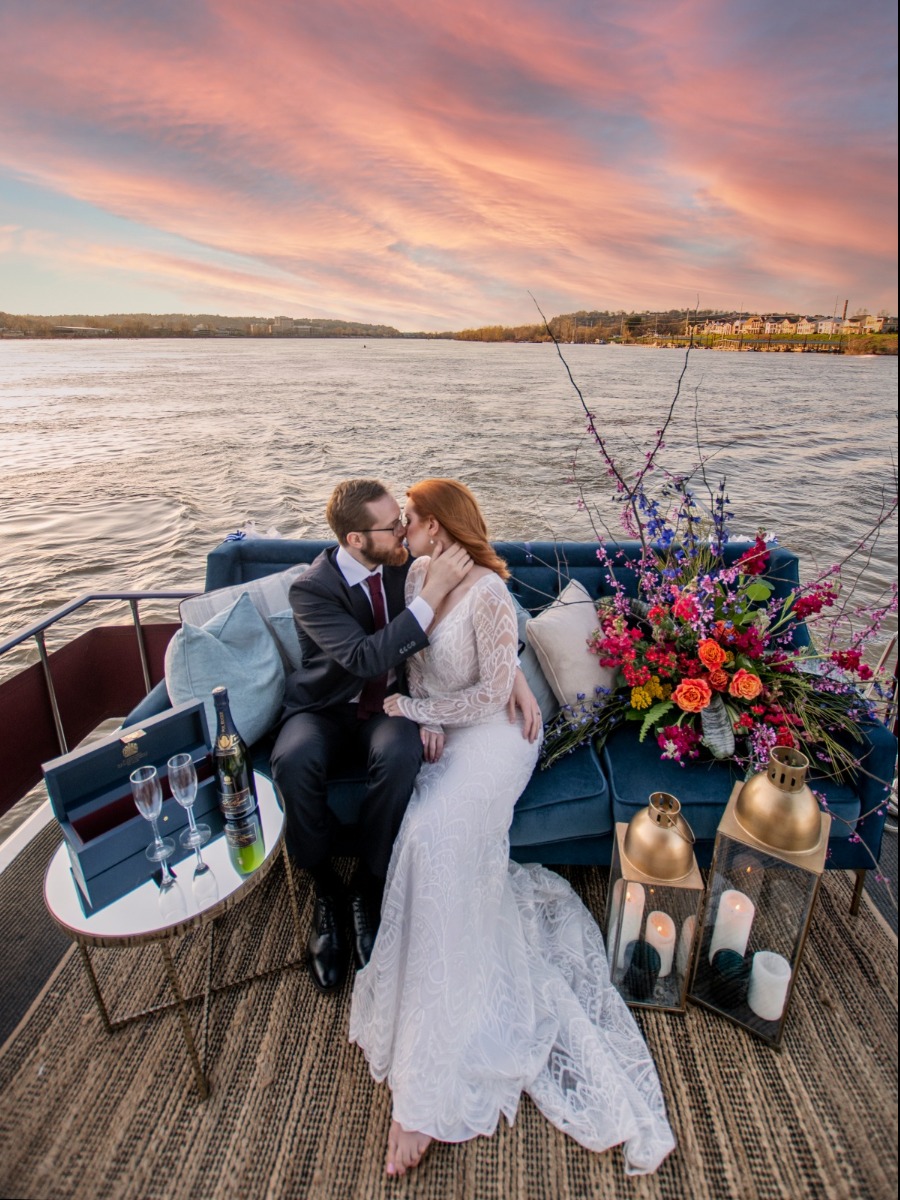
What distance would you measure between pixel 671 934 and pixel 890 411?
59.6 inches

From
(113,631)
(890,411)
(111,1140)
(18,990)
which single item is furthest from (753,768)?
(113,631)

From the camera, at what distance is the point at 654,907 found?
5.55ft

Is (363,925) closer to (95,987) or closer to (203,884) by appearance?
(203,884)

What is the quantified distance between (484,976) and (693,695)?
1.04 m

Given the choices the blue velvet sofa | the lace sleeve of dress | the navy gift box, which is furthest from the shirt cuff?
the navy gift box

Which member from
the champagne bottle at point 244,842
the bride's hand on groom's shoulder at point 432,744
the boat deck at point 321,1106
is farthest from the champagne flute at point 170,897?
the bride's hand on groom's shoulder at point 432,744

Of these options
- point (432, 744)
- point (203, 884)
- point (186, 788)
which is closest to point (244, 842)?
point (203, 884)

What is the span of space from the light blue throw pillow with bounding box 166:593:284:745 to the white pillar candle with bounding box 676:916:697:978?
1.47 metres

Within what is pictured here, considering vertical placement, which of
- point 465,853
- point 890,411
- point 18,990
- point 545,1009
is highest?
point 890,411

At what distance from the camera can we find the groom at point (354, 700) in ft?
6.31

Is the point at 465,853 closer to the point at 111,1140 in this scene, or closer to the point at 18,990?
the point at 111,1140

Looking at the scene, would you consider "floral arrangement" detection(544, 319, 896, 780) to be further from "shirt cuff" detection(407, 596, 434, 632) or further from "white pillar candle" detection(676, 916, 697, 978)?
"shirt cuff" detection(407, 596, 434, 632)

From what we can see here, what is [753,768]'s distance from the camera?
1.98 m

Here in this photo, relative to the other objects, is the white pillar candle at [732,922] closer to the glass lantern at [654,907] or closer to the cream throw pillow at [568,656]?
the glass lantern at [654,907]
